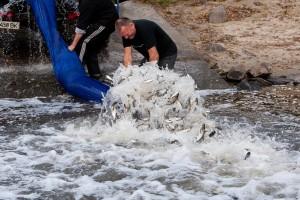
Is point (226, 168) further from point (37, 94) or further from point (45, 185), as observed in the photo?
point (37, 94)

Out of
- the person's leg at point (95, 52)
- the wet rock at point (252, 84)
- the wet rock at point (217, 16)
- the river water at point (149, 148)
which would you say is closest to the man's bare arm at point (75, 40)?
the person's leg at point (95, 52)

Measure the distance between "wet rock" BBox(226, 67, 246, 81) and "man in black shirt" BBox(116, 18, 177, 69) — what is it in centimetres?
238

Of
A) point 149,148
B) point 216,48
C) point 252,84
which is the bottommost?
point 149,148

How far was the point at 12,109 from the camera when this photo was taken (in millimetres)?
9180

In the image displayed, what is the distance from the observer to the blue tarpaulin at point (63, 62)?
9.59m

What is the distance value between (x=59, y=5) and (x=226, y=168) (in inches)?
240

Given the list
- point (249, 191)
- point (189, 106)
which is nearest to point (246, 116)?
point (189, 106)

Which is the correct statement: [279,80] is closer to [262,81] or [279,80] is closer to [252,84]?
[262,81]

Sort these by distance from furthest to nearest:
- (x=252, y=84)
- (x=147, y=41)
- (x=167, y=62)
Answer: (x=252, y=84)
(x=167, y=62)
(x=147, y=41)

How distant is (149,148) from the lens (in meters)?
7.31

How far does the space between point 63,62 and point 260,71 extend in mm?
3391

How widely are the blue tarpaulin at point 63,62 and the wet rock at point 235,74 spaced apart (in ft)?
7.92

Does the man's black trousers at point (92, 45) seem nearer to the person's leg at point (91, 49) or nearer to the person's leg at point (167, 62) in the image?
the person's leg at point (91, 49)

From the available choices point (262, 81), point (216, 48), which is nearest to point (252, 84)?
point (262, 81)
